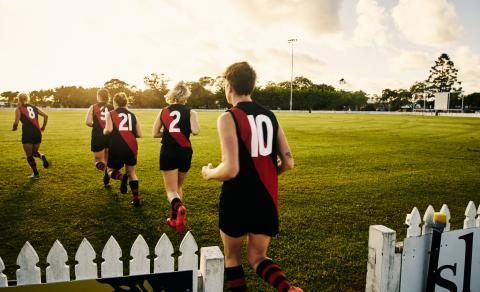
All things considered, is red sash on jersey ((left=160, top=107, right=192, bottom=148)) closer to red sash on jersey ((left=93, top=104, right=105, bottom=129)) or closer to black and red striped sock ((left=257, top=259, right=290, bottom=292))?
red sash on jersey ((left=93, top=104, right=105, bottom=129))

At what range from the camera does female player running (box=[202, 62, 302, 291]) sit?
8.70ft

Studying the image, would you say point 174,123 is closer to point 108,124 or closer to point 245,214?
point 108,124

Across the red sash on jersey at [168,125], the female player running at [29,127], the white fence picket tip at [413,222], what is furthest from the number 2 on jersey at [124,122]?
the white fence picket tip at [413,222]

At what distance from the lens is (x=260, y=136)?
2.73m

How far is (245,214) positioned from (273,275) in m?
0.49

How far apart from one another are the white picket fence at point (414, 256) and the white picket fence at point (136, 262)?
4.77ft

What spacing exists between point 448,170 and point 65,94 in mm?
113907

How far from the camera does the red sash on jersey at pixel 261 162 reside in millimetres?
2674

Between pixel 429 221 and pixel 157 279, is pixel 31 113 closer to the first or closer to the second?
pixel 157 279

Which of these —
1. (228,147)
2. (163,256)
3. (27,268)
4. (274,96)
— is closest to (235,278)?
(163,256)

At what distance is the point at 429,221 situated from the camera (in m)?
3.22

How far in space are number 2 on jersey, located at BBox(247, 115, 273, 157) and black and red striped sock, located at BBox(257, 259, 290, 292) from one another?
2.79 ft

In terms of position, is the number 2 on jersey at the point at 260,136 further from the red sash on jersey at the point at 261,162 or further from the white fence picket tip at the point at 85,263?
the white fence picket tip at the point at 85,263

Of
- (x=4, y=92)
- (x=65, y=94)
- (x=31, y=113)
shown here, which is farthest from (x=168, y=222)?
(x=4, y=92)
